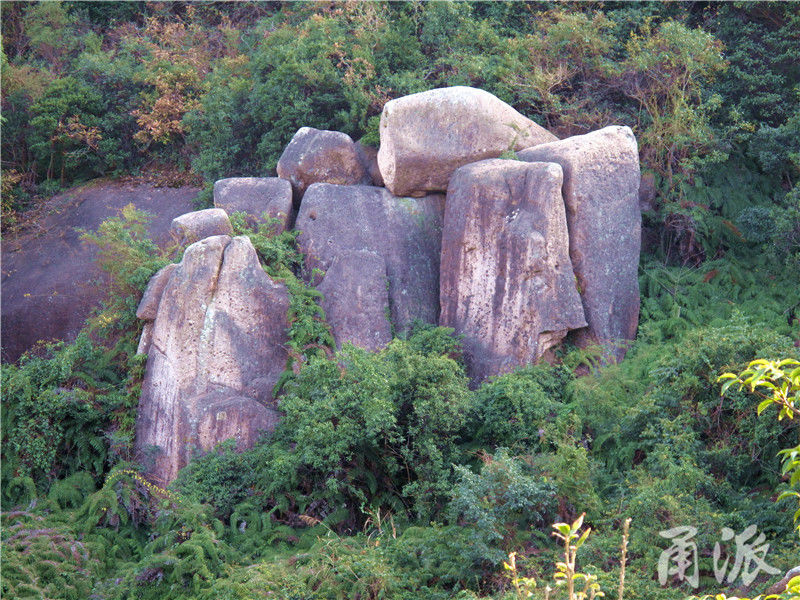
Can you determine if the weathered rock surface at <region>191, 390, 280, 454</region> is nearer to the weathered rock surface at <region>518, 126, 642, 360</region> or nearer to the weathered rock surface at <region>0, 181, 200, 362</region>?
the weathered rock surface at <region>0, 181, 200, 362</region>

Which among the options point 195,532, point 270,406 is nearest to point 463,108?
point 270,406

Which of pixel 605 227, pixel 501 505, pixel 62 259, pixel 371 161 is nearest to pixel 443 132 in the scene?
pixel 371 161

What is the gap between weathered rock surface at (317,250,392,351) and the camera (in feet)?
41.3

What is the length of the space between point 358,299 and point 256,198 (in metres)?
2.41

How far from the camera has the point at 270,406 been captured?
11.9m

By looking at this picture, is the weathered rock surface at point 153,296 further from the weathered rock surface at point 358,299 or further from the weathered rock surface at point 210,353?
the weathered rock surface at point 358,299

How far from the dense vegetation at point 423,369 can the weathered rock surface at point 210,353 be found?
0.33 m

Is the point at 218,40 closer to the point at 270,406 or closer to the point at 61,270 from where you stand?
the point at 61,270

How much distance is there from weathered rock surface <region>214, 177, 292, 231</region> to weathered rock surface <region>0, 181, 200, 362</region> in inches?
45.2

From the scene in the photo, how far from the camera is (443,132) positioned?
13.3 meters

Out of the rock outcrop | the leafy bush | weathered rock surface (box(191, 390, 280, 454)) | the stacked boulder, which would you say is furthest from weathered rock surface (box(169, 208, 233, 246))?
the leafy bush

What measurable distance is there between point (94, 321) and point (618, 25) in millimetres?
9870

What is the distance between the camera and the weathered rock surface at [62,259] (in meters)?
14.3

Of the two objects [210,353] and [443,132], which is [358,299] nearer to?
[210,353]
